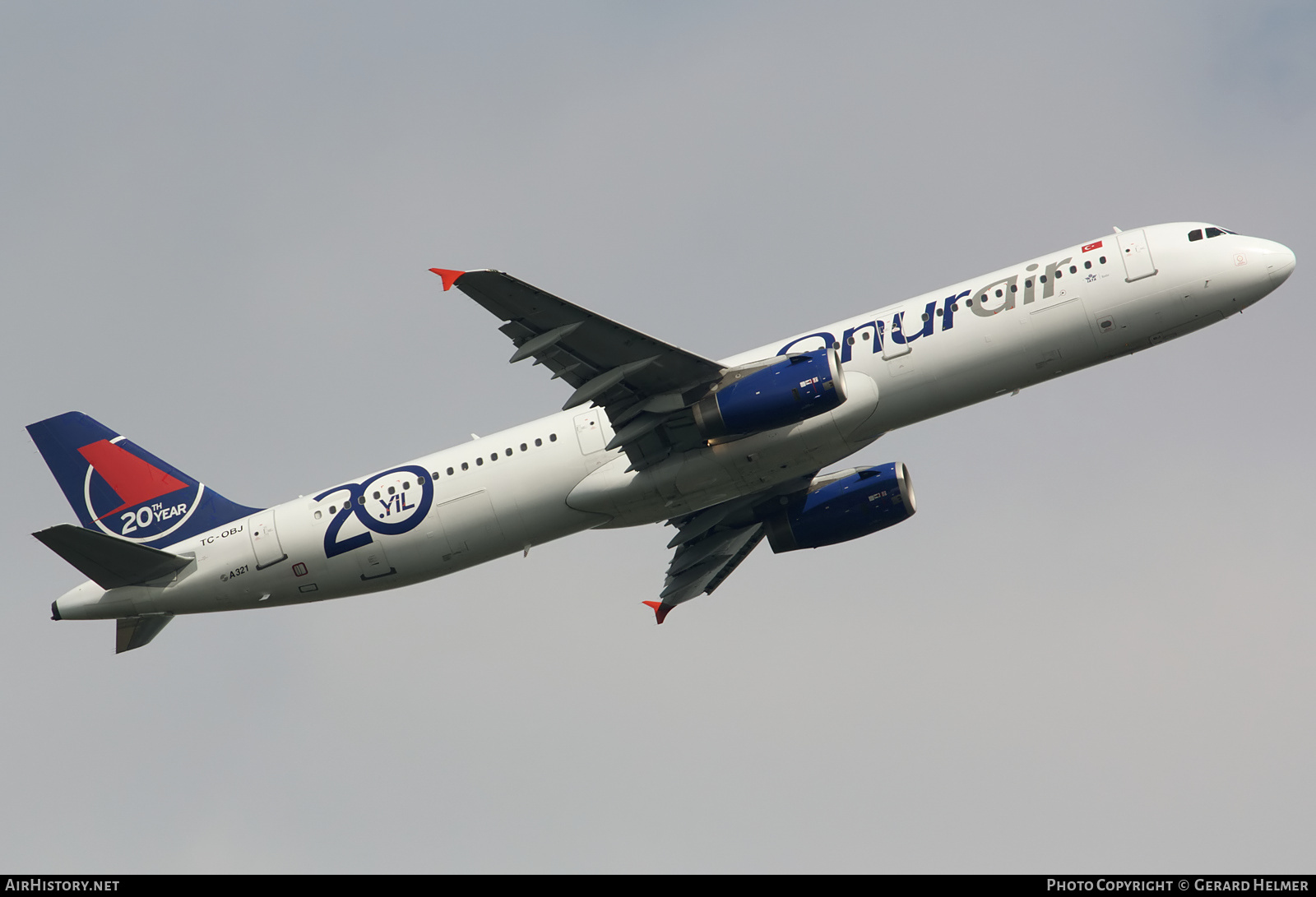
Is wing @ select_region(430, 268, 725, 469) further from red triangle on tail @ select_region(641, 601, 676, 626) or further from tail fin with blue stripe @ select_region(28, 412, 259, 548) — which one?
tail fin with blue stripe @ select_region(28, 412, 259, 548)

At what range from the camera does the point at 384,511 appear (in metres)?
43.6

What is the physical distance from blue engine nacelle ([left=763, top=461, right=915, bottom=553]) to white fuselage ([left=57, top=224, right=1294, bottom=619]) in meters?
6.27

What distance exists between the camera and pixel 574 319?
38500 millimetres

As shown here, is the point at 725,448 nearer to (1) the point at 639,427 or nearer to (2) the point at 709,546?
(1) the point at 639,427

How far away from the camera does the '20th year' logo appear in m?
43.4

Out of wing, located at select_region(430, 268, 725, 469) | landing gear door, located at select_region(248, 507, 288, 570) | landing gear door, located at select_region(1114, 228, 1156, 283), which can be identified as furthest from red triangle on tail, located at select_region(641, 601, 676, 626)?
landing gear door, located at select_region(1114, 228, 1156, 283)

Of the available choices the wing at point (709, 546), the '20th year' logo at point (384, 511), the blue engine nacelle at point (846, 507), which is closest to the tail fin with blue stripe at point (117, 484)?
the '20th year' logo at point (384, 511)

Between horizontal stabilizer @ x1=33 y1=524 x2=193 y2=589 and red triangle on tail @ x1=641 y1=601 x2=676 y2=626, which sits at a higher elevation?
horizontal stabilizer @ x1=33 y1=524 x2=193 y2=589

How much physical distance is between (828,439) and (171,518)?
23699 millimetres

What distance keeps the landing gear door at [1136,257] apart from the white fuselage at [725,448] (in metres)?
0.05

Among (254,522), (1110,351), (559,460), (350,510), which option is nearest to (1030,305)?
(1110,351)

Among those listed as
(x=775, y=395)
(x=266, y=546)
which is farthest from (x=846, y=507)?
(x=266, y=546)
